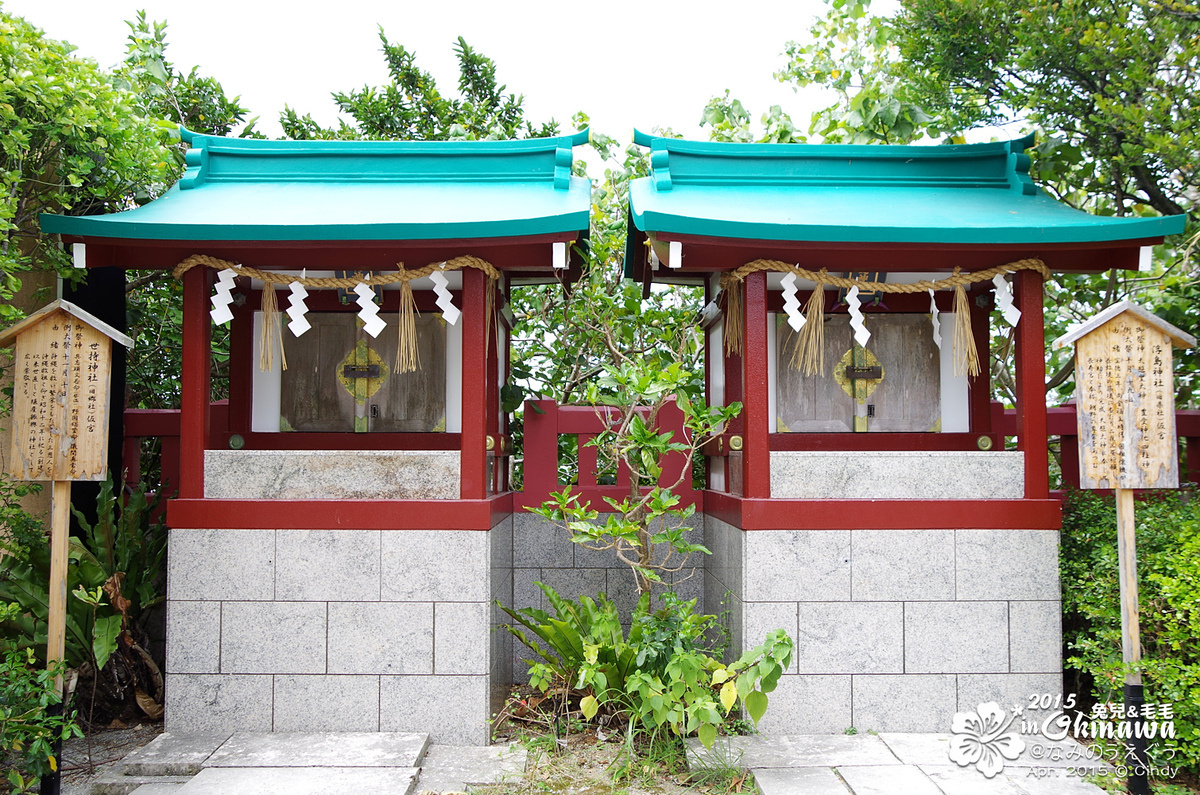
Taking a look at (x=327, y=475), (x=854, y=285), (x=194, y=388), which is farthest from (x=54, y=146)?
(x=854, y=285)

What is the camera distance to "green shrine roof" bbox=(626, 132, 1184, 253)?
509 centimetres

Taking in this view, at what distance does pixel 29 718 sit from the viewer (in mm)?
Result: 4145

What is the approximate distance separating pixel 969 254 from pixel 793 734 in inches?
133

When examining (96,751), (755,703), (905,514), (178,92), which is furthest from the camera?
(178,92)

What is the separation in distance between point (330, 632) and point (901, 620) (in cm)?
367

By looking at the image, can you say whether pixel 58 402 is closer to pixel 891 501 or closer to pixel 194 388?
pixel 194 388

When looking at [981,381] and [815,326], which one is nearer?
[815,326]

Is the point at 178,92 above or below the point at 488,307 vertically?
above

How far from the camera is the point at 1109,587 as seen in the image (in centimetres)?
499

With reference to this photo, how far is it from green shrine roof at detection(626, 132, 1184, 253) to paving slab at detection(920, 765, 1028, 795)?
10.3 feet

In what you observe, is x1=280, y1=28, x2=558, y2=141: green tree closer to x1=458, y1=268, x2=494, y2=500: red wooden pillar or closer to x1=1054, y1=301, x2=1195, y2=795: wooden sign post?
x1=458, y1=268, x2=494, y2=500: red wooden pillar

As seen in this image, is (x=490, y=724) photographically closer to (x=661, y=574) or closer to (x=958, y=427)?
(x=661, y=574)

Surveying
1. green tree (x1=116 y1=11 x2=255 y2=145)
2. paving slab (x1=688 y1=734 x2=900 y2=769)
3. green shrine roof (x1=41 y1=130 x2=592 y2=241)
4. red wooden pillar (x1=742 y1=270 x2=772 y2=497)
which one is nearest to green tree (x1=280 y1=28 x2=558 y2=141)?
green tree (x1=116 y1=11 x2=255 y2=145)

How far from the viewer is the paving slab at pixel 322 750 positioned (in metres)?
4.67
